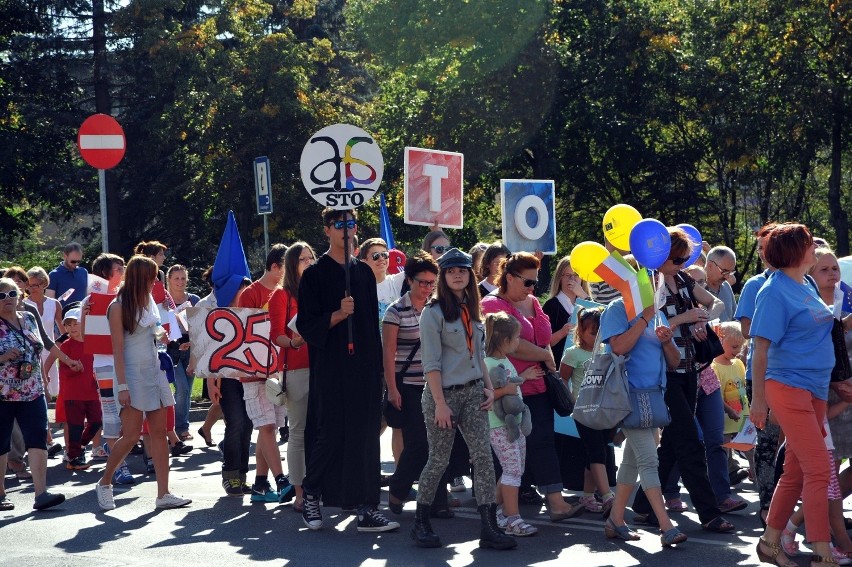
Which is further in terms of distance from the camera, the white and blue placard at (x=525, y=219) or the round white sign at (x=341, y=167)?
the white and blue placard at (x=525, y=219)

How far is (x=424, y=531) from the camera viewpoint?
7.56 meters

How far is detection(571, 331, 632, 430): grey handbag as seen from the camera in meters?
7.29

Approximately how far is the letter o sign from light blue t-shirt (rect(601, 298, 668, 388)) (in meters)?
4.79

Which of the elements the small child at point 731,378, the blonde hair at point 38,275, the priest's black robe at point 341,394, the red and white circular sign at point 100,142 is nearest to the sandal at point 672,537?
the priest's black robe at point 341,394

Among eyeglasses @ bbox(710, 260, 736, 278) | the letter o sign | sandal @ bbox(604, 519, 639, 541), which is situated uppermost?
the letter o sign

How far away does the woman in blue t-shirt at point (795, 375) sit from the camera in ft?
21.2

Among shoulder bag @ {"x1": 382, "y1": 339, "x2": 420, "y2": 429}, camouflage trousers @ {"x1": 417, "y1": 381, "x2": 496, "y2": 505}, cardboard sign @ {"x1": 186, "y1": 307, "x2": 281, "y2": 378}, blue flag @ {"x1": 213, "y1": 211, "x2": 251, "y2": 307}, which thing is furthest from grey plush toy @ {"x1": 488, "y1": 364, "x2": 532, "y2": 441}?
blue flag @ {"x1": 213, "y1": 211, "x2": 251, "y2": 307}

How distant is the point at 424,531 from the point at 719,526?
1.85 metres

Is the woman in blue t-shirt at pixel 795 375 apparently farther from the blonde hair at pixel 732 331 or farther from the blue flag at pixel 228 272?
the blue flag at pixel 228 272

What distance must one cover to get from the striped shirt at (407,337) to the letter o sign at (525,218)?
3.81 meters

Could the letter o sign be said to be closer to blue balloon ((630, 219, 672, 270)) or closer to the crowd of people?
the crowd of people

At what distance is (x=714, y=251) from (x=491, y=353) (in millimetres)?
3671

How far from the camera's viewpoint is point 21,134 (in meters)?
35.2

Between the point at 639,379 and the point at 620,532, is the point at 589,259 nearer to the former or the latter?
the point at 639,379
